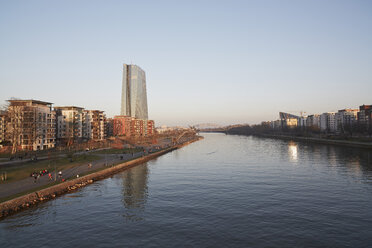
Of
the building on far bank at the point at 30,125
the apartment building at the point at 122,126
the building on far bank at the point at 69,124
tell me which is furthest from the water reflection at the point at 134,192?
the apartment building at the point at 122,126

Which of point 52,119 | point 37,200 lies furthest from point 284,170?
point 52,119

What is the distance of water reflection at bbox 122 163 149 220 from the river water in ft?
0.35

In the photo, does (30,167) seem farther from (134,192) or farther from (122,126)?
(122,126)

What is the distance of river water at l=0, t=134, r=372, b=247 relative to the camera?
20.6 m

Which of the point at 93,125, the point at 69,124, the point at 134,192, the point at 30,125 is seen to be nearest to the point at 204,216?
the point at 134,192

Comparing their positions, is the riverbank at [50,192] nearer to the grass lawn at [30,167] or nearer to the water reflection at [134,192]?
the water reflection at [134,192]

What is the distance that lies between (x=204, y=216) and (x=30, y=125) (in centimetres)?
7339

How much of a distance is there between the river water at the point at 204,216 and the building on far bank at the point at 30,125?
152 feet

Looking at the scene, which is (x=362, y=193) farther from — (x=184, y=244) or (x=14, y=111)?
(x=14, y=111)

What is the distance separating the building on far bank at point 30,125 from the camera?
7262cm

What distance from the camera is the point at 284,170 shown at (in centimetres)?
5169

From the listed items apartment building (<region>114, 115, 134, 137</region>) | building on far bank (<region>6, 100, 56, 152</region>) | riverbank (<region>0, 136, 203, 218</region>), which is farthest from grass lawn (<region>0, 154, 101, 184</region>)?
apartment building (<region>114, 115, 134, 137</region>)

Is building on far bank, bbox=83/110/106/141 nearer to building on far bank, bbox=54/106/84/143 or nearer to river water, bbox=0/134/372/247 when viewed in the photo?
building on far bank, bbox=54/106/84/143

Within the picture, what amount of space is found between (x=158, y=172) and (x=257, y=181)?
20400mm
